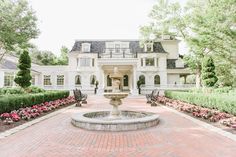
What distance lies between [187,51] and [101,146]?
87.4ft

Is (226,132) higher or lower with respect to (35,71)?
lower

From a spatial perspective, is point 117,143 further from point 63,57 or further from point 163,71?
point 63,57

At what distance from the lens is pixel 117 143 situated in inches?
307

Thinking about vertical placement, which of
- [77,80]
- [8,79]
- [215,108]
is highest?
[8,79]

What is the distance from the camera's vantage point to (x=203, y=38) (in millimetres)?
23859

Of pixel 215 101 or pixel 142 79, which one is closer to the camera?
pixel 215 101

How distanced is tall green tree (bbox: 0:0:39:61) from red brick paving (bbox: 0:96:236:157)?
1591 cm

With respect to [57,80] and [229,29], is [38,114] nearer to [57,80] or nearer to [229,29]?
[229,29]

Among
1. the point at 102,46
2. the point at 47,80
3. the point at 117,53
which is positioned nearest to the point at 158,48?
the point at 117,53

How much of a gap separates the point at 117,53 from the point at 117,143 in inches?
1197

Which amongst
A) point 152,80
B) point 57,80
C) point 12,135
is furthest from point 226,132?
point 57,80

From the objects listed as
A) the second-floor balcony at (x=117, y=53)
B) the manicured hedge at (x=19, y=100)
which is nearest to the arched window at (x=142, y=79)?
the second-floor balcony at (x=117, y=53)

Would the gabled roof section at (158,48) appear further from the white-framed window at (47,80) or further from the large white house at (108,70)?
the white-framed window at (47,80)

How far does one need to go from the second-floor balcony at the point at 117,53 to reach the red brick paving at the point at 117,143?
89.9ft
